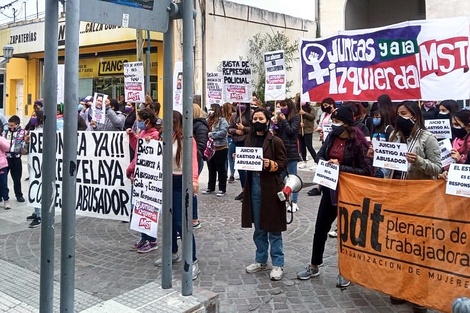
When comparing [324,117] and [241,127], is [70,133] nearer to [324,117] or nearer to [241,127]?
[241,127]

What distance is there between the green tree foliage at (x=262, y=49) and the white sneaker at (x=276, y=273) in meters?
17.1

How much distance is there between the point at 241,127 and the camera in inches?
355

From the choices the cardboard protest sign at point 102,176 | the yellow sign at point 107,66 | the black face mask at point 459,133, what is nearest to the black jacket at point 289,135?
the black face mask at point 459,133

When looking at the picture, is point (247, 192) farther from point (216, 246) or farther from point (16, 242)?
point (16, 242)

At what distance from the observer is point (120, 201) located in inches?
228

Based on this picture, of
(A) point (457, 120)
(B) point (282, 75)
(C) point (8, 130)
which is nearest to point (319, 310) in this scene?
(A) point (457, 120)

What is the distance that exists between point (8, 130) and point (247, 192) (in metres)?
6.22

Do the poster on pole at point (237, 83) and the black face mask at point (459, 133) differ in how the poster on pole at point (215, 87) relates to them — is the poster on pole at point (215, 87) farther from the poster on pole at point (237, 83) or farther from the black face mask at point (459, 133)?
the black face mask at point (459, 133)

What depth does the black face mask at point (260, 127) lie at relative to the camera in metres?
5.35

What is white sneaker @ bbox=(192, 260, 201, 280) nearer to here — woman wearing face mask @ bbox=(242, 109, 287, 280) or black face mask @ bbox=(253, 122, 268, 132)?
woman wearing face mask @ bbox=(242, 109, 287, 280)

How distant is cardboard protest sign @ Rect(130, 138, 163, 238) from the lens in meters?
5.25

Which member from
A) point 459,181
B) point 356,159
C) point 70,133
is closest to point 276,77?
point 356,159

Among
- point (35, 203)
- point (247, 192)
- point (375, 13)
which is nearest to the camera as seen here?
point (247, 192)

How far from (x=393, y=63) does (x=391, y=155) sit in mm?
1424
